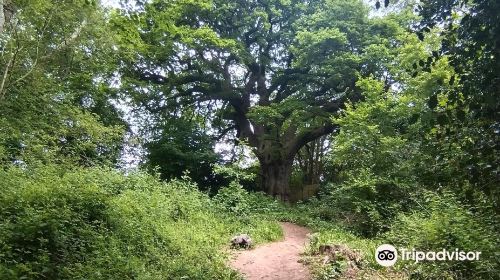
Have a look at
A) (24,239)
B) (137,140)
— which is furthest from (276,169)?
(24,239)

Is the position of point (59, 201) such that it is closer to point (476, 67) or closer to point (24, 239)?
point (24, 239)

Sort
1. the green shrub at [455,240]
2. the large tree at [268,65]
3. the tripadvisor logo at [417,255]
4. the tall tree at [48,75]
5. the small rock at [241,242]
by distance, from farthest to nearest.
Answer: the large tree at [268,65], the small rock at [241,242], the tall tree at [48,75], the tripadvisor logo at [417,255], the green shrub at [455,240]

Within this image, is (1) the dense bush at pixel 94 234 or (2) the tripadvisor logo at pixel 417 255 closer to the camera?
(1) the dense bush at pixel 94 234

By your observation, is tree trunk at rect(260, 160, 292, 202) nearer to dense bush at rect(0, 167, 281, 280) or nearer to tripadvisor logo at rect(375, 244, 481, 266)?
dense bush at rect(0, 167, 281, 280)

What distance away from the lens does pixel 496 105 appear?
2.83 m

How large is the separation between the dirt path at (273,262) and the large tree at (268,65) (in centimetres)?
733

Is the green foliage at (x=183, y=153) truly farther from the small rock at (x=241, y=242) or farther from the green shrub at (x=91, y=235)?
the small rock at (x=241, y=242)

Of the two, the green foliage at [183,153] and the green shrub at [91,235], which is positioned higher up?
the green foliage at [183,153]

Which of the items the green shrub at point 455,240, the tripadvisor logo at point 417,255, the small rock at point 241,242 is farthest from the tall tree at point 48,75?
the green shrub at point 455,240

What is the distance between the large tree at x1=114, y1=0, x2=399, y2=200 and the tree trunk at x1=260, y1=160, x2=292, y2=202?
5 cm

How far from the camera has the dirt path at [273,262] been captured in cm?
786

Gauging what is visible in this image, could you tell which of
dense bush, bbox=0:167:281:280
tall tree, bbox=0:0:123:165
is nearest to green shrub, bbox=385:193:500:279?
dense bush, bbox=0:167:281:280

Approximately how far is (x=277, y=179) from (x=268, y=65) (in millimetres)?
5701

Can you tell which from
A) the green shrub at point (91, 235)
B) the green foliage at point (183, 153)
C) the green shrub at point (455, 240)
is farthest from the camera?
the green foliage at point (183, 153)
